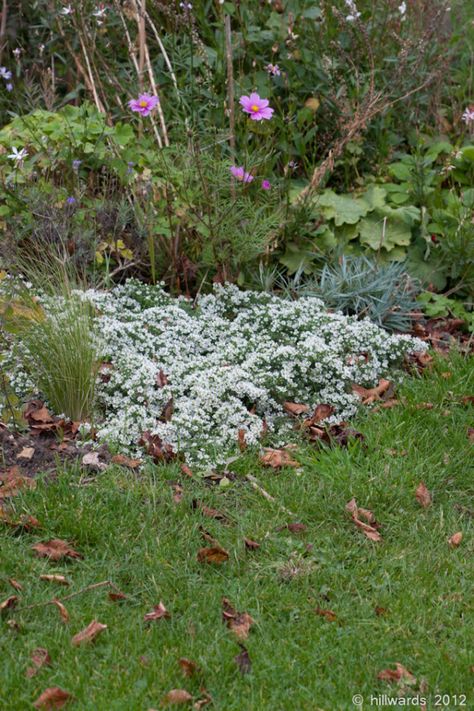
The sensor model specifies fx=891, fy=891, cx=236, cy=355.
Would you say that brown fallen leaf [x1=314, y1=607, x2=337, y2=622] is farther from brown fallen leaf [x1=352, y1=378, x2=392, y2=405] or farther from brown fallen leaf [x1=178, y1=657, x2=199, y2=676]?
brown fallen leaf [x1=352, y1=378, x2=392, y2=405]

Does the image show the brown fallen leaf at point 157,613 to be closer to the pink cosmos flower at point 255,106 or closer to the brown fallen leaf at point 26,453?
the brown fallen leaf at point 26,453

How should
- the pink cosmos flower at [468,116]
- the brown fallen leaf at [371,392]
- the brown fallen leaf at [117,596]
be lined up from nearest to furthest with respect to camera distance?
1. the brown fallen leaf at [117,596]
2. the brown fallen leaf at [371,392]
3. the pink cosmos flower at [468,116]

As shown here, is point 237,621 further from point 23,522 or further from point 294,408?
point 294,408

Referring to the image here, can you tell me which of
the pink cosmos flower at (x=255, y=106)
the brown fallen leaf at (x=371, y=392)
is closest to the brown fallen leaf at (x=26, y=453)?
the brown fallen leaf at (x=371, y=392)

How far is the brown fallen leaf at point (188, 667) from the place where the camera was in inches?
103

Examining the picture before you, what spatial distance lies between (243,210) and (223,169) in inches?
10.5

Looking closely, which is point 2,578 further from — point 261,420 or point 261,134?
point 261,134

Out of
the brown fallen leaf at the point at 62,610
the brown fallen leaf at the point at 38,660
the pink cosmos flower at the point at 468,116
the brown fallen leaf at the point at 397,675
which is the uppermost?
the pink cosmos flower at the point at 468,116

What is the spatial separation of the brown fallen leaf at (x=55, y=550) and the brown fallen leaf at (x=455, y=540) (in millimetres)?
1373

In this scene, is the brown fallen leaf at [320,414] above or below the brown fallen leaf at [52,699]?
below

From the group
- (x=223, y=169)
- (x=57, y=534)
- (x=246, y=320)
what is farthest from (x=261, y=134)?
(x=57, y=534)

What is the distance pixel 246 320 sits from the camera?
4.85m

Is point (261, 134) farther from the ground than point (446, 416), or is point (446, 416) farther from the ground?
point (261, 134)

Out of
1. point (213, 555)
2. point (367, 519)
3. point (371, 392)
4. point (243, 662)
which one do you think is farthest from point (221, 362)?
point (243, 662)
